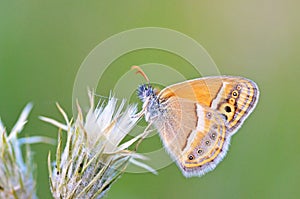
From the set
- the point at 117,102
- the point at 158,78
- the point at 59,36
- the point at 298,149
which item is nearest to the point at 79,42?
the point at 59,36

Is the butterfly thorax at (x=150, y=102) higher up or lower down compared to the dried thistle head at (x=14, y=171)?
higher up

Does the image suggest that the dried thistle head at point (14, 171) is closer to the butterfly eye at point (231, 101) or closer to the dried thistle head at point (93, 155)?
the dried thistle head at point (93, 155)

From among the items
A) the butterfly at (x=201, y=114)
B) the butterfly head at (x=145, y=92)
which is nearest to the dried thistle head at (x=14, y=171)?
the butterfly at (x=201, y=114)

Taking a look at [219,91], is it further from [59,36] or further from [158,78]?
[59,36]

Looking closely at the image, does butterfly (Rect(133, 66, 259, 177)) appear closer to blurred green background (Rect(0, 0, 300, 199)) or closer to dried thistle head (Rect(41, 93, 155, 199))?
dried thistle head (Rect(41, 93, 155, 199))

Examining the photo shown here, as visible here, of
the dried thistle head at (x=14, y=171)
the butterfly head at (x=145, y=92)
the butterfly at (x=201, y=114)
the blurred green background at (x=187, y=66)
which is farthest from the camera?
the blurred green background at (x=187, y=66)

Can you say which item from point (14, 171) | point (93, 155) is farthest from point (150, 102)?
point (14, 171)

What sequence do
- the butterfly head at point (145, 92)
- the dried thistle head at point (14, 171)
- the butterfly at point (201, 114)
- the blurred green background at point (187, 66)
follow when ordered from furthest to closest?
the blurred green background at point (187, 66)
the butterfly head at point (145, 92)
the butterfly at point (201, 114)
the dried thistle head at point (14, 171)

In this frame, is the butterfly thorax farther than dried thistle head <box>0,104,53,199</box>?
Yes

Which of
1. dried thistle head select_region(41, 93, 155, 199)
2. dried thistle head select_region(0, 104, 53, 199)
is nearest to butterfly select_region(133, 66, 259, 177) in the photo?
dried thistle head select_region(41, 93, 155, 199)
